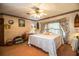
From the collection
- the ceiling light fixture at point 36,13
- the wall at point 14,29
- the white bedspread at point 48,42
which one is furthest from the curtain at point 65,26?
the wall at point 14,29

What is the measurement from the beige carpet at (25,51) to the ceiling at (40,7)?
1.72 feet

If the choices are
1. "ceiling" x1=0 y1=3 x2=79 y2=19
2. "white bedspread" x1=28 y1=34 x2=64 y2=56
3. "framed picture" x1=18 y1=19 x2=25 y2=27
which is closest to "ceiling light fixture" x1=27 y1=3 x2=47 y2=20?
"ceiling" x1=0 y1=3 x2=79 y2=19

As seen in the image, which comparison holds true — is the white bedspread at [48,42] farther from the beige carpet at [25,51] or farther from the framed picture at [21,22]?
the framed picture at [21,22]

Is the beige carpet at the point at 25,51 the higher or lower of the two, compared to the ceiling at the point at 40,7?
lower

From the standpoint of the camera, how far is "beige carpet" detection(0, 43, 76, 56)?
220cm

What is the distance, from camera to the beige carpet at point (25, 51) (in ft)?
7.22

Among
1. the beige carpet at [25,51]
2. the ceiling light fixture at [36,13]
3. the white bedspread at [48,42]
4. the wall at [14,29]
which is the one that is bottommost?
the beige carpet at [25,51]

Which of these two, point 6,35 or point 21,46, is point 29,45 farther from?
point 6,35

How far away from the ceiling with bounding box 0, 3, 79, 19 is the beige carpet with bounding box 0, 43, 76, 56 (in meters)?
0.53

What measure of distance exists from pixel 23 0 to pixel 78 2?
35.1 inches

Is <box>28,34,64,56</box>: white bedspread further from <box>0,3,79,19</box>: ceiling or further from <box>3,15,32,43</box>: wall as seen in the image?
<box>0,3,79,19</box>: ceiling

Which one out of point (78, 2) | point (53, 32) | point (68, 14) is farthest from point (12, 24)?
point (78, 2)

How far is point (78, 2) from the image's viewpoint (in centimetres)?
220

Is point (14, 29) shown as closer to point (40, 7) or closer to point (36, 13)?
point (36, 13)
